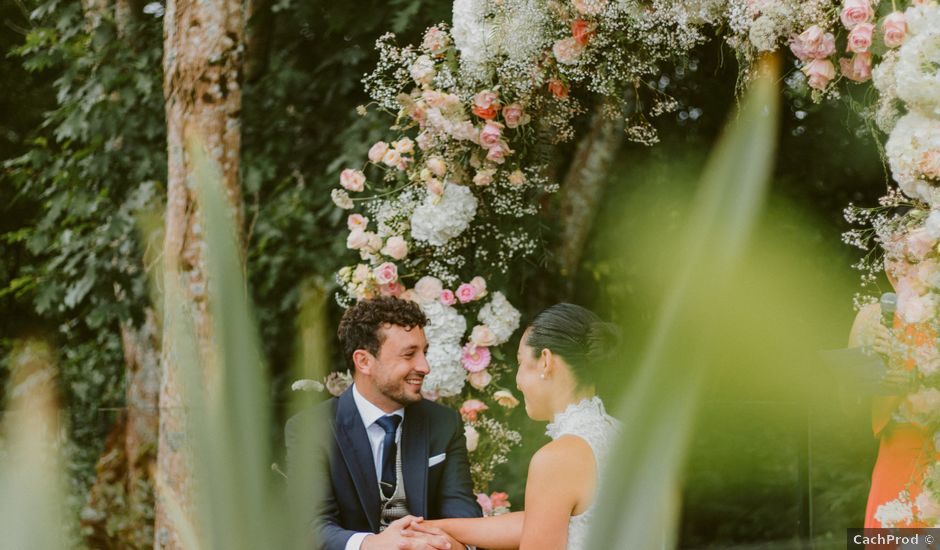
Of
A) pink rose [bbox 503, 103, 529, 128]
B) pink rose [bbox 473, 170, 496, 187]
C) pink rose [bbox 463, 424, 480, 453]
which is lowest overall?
pink rose [bbox 463, 424, 480, 453]

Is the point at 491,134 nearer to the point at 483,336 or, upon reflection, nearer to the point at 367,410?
the point at 483,336

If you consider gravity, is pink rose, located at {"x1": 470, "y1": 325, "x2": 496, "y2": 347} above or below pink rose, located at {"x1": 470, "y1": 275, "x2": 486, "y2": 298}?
below

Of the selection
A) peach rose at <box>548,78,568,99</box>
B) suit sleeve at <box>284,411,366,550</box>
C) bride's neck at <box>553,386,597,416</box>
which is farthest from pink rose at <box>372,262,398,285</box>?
suit sleeve at <box>284,411,366,550</box>

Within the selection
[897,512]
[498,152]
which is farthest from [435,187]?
[897,512]

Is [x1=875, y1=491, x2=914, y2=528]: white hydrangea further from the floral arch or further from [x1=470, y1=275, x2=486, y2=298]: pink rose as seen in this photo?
[x1=470, y1=275, x2=486, y2=298]: pink rose

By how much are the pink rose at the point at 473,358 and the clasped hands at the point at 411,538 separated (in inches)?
40.0

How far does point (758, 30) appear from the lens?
103 inches

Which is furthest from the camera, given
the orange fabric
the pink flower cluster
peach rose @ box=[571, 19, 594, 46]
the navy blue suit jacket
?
peach rose @ box=[571, 19, 594, 46]

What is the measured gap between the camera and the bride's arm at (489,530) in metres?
2.39

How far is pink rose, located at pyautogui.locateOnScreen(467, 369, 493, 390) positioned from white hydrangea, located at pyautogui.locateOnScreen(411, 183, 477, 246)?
19.9 inches

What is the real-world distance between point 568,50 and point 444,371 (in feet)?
3.95

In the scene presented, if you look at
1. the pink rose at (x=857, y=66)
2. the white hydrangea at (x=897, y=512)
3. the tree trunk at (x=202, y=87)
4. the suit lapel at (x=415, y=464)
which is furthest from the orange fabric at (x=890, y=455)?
the tree trunk at (x=202, y=87)

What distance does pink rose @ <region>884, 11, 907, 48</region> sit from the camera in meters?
2.24

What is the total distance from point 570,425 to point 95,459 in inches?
146
